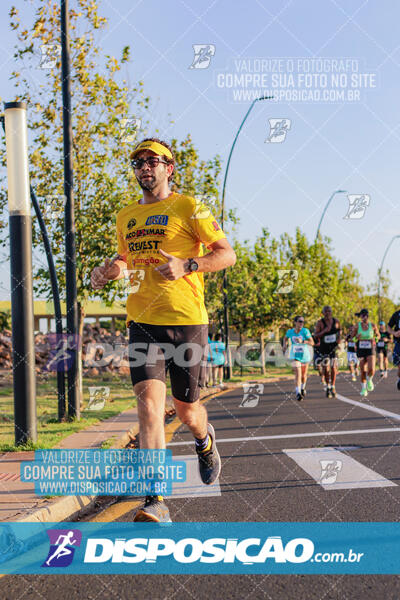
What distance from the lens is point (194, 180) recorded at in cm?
1769

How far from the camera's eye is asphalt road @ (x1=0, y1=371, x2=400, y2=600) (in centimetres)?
329

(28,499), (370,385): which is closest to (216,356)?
(370,385)

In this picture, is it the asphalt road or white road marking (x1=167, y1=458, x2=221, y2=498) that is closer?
the asphalt road

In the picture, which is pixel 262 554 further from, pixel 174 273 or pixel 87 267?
pixel 87 267

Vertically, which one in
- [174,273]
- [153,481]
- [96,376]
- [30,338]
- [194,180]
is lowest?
[96,376]

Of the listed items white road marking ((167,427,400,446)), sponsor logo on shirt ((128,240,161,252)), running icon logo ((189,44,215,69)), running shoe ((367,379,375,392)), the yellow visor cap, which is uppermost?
running icon logo ((189,44,215,69))

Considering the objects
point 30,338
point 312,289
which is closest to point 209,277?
point 312,289

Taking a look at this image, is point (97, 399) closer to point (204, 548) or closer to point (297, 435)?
point (297, 435)

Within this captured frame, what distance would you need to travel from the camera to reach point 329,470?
618 centimetres

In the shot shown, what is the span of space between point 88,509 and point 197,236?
7.75 ft

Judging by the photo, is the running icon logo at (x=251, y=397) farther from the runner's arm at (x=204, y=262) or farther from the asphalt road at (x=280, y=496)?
the runner's arm at (x=204, y=262)

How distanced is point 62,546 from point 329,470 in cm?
285

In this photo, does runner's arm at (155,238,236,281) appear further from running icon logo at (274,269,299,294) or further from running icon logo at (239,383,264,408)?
running icon logo at (274,269,299,294)

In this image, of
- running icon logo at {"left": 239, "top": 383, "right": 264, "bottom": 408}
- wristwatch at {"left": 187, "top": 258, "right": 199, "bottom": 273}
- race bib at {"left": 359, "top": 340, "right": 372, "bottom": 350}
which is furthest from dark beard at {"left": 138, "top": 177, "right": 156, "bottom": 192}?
race bib at {"left": 359, "top": 340, "right": 372, "bottom": 350}
